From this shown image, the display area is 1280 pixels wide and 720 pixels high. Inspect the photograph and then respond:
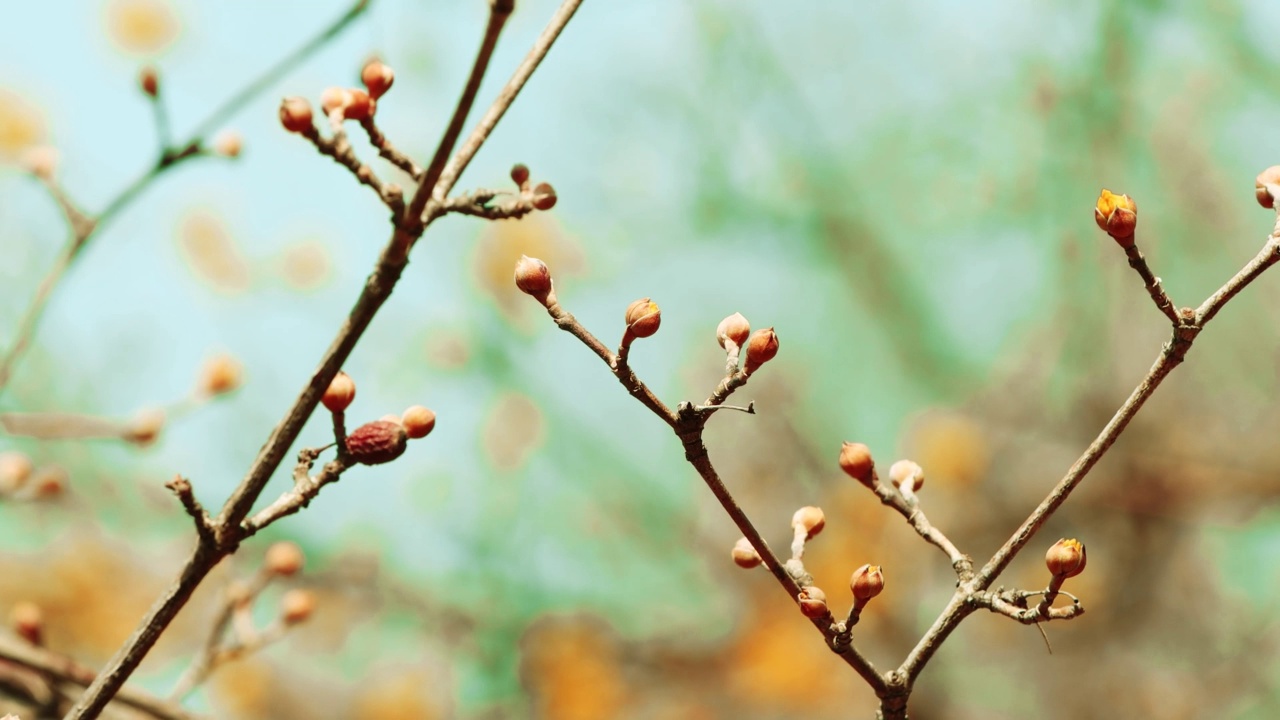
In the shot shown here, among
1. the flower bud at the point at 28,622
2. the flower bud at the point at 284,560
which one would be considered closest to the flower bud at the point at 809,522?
the flower bud at the point at 284,560

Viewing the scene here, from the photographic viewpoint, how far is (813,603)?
0.96m

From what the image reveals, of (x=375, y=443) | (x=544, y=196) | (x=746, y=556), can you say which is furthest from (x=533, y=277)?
(x=746, y=556)

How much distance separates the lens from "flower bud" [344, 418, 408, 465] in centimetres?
92

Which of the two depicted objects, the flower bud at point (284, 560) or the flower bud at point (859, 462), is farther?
the flower bud at point (284, 560)

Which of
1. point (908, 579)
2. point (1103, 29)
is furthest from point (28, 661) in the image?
point (1103, 29)

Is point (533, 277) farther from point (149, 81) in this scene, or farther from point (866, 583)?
point (149, 81)

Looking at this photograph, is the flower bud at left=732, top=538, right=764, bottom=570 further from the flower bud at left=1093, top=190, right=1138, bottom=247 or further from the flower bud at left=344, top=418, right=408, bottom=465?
the flower bud at left=1093, top=190, right=1138, bottom=247

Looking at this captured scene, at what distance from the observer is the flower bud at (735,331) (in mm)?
1054

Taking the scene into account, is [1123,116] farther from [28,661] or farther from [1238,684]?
Answer: [28,661]

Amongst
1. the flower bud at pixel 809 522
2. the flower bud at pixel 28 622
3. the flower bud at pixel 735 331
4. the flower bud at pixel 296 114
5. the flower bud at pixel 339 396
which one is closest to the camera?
the flower bud at pixel 296 114

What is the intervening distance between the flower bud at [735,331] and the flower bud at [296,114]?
1.57 feet

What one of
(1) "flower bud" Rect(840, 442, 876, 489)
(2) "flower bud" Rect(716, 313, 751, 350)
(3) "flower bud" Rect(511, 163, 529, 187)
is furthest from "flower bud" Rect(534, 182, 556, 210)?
(1) "flower bud" Rect(840, 442, 876, 489)

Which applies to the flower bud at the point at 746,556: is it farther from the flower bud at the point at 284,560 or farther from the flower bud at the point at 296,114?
the flower bud at the point at 284,560

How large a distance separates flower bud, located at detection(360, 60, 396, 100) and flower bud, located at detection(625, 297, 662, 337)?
35 centimetres
